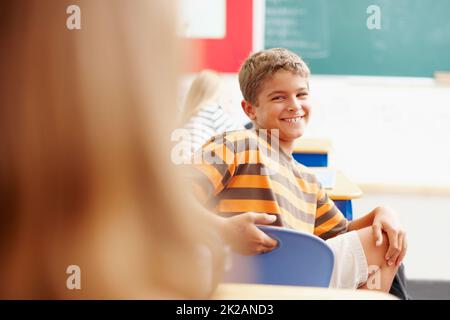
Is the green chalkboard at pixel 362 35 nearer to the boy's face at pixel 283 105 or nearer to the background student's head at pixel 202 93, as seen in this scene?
the background student's head at pixel 202 93

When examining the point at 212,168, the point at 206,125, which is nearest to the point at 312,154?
the point at 206,125

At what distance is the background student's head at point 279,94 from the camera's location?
127cm

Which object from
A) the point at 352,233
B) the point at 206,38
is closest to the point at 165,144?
the point at 352,233

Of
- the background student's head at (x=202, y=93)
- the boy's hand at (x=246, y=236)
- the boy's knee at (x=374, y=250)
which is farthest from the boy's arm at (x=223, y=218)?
the background student's head at (x=202, y=93)

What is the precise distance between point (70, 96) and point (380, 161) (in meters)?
2.46

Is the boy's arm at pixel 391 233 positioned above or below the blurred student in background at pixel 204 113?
below

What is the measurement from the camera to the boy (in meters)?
1.08

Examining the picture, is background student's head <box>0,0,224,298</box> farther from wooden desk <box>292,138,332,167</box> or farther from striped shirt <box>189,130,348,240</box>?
wooden desk <box>292,138,332,167</box>

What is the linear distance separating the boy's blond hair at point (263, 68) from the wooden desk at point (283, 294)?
0.88 metres

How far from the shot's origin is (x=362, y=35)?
2.57 meters

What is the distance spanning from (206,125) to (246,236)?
1116mm

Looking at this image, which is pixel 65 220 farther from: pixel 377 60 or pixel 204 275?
pixel 377 60

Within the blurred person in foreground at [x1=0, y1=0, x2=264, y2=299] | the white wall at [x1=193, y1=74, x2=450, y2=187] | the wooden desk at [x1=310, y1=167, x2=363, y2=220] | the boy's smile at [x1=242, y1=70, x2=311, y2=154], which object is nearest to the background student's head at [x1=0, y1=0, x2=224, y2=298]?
the blurred person in foreground at [x1=0, y1=0, x2=264, y2=299]

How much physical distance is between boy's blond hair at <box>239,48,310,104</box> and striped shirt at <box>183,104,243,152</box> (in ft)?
1.73
